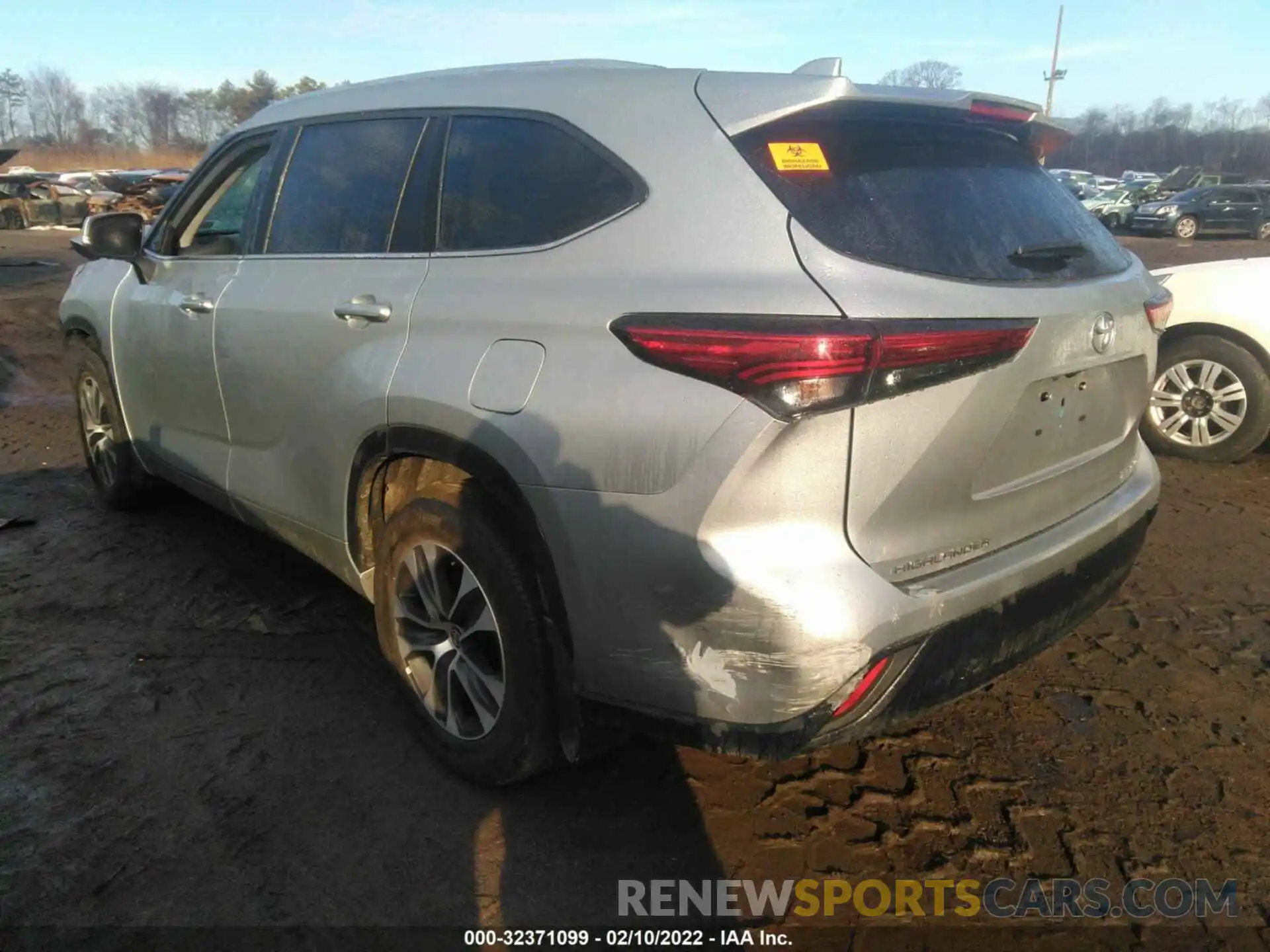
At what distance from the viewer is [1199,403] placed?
5602 mm

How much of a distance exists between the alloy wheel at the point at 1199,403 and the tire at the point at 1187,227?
85.4ft

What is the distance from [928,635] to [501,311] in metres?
1.27

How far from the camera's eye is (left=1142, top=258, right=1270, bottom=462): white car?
212 inches

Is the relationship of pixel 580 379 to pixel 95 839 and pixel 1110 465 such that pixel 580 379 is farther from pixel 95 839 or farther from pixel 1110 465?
pixel 95 839

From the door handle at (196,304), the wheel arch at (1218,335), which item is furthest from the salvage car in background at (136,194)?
the wheel arch at (1218,335)

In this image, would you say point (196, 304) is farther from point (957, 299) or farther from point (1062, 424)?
point (1062, 424)

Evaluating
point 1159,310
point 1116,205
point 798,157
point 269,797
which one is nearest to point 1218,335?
point 1159,310

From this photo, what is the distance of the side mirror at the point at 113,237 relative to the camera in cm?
403

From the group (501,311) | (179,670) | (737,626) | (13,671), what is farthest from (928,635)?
(13,671)

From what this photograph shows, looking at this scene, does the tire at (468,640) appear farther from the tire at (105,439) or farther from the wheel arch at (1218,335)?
the wheel arch at (1218,335)

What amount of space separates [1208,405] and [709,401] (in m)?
4.80

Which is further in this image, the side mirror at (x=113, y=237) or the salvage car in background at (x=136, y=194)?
the salvage car in background at (x=136, y=194)

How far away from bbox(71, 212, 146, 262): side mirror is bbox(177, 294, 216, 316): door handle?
624mm

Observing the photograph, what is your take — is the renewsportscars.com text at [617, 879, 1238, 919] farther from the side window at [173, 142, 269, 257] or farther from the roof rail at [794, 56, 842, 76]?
the side window at [173, 142, 269, 257]
